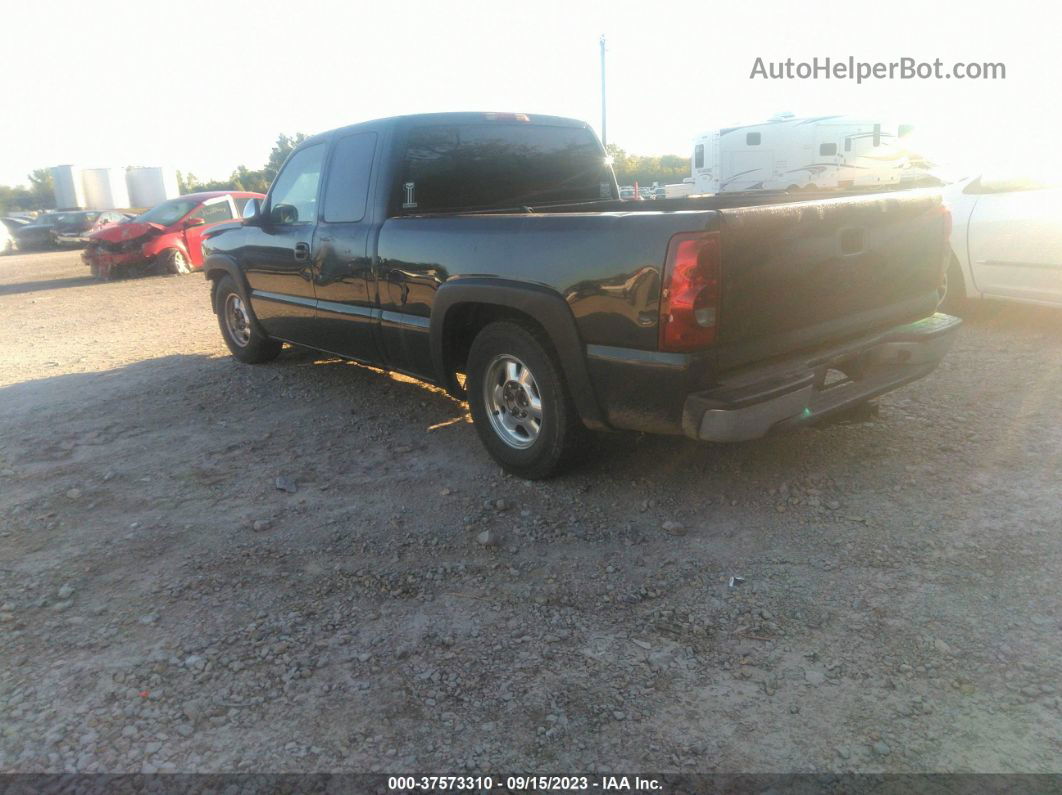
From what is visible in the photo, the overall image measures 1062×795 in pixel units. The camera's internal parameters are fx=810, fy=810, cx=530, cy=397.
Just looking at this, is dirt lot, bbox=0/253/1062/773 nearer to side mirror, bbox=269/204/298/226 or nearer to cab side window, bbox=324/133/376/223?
cab side window, bbox=324/133/376/223

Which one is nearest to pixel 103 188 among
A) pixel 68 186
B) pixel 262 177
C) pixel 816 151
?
pixel 68 186

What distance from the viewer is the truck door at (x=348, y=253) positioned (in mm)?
4992

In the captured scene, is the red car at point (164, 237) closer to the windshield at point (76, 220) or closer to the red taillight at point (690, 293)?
the red taillight at point (690, 293)

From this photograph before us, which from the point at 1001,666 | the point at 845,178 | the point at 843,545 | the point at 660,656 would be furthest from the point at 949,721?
the point at 845,178

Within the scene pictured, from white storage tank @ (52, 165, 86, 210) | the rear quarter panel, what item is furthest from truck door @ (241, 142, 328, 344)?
white storage tank @ (52, 165, 86, 210)

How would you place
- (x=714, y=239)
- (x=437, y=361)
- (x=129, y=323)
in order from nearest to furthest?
(x=714, y=239) < (x=437, y=361) < (x=129, y=323)

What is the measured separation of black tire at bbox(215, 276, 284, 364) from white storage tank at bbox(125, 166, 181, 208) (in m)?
47.4

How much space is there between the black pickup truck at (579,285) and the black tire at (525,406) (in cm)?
1

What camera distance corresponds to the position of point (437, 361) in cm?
453

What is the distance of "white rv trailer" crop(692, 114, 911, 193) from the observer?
1900 cm

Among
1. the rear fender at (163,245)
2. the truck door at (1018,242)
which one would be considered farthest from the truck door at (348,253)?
the rear fender at (163,245)

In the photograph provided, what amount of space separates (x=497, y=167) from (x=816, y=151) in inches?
637

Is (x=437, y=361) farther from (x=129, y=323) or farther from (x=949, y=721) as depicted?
(x=129, y=323)

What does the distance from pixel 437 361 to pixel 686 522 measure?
165 cm
